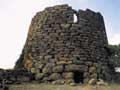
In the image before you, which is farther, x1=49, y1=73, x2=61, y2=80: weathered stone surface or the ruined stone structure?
the ruined stone structure

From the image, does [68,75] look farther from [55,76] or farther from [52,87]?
[52,87]

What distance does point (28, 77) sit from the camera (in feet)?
50.4

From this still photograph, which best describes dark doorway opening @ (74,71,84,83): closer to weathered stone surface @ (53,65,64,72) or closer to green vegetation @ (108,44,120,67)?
weathered stone surface @ (53,65,64,72)

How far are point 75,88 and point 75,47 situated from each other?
266 centimetres

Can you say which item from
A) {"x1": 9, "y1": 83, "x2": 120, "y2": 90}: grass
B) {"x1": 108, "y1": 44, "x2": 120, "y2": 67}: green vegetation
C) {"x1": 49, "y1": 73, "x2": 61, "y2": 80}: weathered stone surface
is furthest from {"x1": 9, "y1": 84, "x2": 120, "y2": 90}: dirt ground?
{"x1": 108, "y1": 44, "x2": 120, "y2": 67}: green vegetation

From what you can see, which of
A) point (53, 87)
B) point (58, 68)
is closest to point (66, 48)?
point (58, 68)

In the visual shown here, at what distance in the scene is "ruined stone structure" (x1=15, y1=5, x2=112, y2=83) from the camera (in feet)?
50.2

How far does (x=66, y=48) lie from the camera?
15.6m

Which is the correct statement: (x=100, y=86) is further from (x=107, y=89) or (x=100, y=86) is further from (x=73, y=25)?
(x=73, y=25)

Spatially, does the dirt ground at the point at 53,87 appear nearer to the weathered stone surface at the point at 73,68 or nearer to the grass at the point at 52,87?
the grass at the point at 52,87

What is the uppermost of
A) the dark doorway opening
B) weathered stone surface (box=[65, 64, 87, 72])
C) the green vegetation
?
the green vegetation

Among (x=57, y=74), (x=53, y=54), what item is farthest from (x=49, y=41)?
(x=57, y=74)

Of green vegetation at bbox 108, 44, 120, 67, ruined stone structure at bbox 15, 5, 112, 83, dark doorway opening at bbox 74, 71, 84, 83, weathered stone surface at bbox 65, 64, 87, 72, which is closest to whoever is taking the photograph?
weathered stone surface at bbox 65, 64, 87, 72

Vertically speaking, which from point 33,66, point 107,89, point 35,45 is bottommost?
point 107,89
